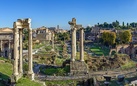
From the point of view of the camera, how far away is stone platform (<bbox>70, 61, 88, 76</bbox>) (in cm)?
3588

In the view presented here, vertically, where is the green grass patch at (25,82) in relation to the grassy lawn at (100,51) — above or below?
below

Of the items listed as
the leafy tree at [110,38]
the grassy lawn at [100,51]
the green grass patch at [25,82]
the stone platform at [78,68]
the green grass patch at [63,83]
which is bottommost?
the green grass patch at [63,83]

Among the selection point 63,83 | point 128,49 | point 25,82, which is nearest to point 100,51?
point 128,49

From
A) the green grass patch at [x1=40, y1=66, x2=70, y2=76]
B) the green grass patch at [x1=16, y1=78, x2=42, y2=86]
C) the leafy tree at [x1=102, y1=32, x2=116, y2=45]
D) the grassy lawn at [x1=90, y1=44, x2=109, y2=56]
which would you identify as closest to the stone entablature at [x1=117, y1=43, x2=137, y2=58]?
the grassy lawn at [x1=90, y1=44, x2=109, y2=56]

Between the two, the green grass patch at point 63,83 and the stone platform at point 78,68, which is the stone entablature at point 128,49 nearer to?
the stone platform at point 78,68

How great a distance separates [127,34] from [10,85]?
69316 mm

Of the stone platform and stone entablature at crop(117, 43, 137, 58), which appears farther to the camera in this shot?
stone entablature at crop(117, 43, 137, 58)

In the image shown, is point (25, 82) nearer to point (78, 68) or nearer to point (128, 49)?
point (78, 68)

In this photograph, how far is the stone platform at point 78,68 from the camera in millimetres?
35875

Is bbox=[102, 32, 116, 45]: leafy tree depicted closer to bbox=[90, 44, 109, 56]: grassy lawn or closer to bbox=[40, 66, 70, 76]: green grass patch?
bbox=[90, 44, 109, 56]: grassy lawn

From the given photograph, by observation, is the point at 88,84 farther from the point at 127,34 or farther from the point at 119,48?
the point at 127,34

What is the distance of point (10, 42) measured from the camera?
59250 millimetres

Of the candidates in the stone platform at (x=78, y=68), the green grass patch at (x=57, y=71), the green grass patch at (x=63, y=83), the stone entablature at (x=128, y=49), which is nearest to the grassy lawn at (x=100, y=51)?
the stone entablature at (x=128, y=49)

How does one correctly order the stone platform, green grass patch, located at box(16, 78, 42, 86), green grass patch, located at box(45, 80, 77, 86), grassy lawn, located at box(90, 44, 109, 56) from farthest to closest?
1. grassy lawn, located at box(90, 44, 109, 56)
2. the stone platform
3. green grass patch, located at box(45, 80, 77, 86)
4. green grass patch, located at box(16, 78, 42, 86)
